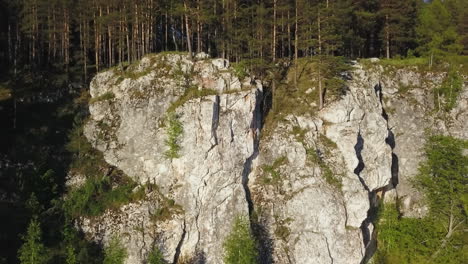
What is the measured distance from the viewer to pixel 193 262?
27984 millimetres

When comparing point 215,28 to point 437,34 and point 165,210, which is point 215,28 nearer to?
point 165,210

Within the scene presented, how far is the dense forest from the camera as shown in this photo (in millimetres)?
29484

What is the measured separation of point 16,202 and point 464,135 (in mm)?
45918

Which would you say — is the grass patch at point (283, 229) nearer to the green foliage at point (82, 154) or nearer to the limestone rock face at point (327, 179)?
the limestone rock face at point (327, 179)

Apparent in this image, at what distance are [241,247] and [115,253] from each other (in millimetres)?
9941

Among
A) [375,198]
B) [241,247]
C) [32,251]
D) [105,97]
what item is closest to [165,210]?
[241,247]

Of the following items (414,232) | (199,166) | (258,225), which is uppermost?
(199,166)

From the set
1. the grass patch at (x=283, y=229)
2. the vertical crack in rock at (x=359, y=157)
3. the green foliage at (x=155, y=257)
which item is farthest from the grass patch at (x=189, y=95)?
the vertical crack in rock at (x=359, y=157)

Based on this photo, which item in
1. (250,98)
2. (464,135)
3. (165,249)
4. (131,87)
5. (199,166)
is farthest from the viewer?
(464,135)

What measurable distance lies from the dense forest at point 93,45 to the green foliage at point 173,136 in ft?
30.7

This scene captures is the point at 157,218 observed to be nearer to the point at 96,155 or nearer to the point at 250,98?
the point at 96,155

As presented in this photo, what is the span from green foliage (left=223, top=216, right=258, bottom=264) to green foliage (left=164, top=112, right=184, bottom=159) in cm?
840

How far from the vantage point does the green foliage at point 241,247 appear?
2516cm

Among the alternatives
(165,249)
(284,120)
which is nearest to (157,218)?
(165,249)
